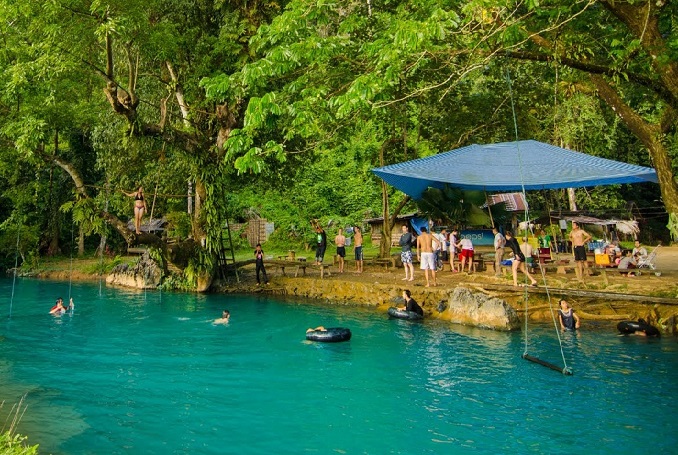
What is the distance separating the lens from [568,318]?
46.3 feet

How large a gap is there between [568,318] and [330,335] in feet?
19.2

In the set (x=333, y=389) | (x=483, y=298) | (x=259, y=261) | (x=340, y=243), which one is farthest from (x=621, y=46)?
(x=259, y=261)

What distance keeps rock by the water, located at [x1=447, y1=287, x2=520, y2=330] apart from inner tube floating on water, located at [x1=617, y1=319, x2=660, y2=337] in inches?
96.2

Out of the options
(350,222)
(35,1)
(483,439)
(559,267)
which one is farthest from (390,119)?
(483,439)

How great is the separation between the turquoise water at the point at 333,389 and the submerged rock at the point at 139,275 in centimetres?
797

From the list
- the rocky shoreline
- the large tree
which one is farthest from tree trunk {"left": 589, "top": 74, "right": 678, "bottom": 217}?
the rocky shoreline

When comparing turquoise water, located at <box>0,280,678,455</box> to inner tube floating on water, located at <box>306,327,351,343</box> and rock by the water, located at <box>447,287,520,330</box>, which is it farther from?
rock by the water, located at <box>447,287,520,330</box>

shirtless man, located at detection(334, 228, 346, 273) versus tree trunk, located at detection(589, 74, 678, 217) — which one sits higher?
tree trunk, located at detection(589, 74, 678, 217)

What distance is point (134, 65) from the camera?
61.4 ft

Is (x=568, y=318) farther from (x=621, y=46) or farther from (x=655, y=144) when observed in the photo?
(x=655, y=144)

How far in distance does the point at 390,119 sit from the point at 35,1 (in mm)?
12642

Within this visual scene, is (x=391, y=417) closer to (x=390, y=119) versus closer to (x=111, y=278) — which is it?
(x=390, y=119)

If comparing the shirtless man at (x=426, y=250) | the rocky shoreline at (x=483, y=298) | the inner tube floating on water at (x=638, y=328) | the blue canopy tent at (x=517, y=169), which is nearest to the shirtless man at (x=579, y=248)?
the rocky shoreline at (x=483, y=298)

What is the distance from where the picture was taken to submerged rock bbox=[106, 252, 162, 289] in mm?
24328
